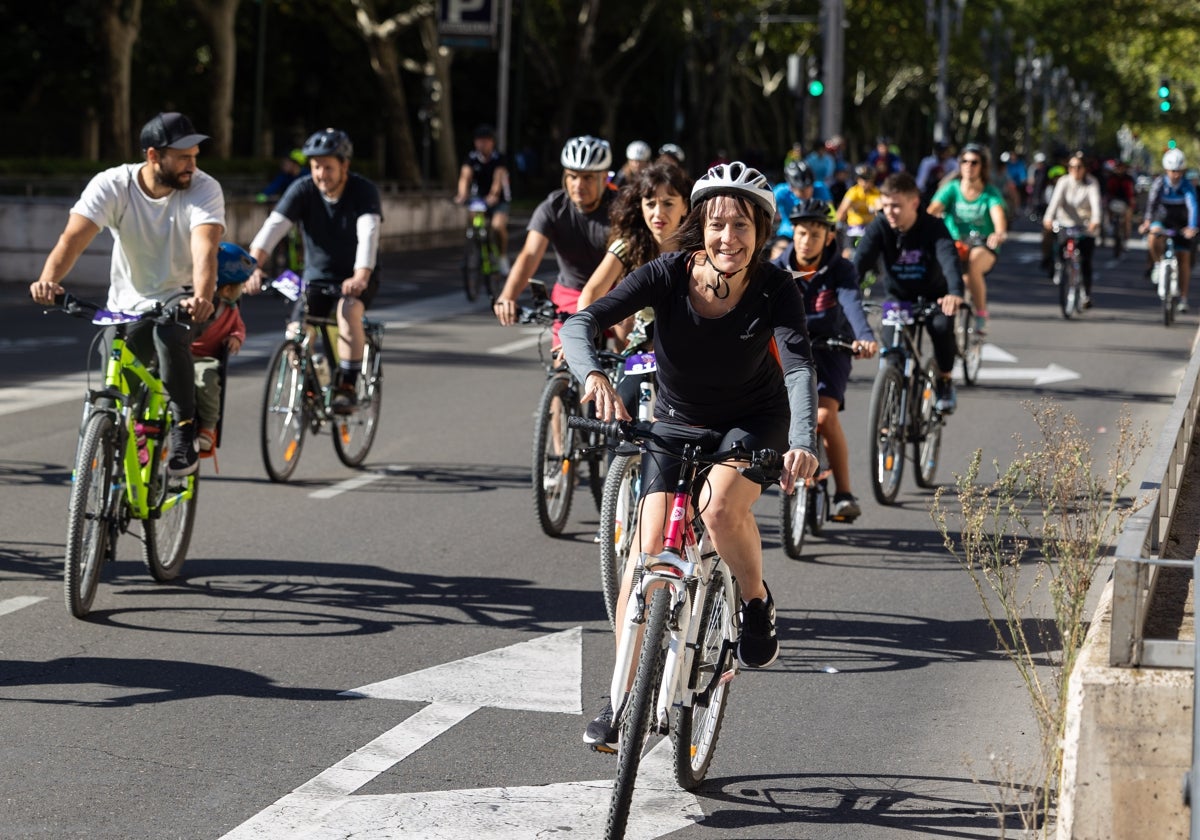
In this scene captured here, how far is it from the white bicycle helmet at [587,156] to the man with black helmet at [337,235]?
1.19m

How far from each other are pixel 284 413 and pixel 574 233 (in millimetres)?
2073

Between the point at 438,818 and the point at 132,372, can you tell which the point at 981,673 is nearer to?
A: the point at 438,818

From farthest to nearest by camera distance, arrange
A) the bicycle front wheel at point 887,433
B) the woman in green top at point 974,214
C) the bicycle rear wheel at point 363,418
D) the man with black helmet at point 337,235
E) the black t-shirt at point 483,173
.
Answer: the black t-shirt at point 483,173
the woman in green top at point 974,214
the bicycle rear wheel at point 363,418
the man with black helmet at point 337,235
the bicycle front wheel at point 887,433

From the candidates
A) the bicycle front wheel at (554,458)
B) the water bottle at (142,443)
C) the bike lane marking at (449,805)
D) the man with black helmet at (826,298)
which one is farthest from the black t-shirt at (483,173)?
the bike lane marking at (449,805)

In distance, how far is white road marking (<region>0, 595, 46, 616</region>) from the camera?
7328 millimetres

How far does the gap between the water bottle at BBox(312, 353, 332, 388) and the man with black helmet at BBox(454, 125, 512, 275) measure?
10.9 meters

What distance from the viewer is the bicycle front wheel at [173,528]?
7839 mm

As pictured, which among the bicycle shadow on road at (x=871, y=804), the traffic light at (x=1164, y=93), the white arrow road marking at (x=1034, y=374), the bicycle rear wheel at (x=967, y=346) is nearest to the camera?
the bicycle shadow on road at (x=871, y=804)

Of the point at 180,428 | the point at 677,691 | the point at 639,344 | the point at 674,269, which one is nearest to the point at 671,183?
the point at 639,344

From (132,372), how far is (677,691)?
3362mm

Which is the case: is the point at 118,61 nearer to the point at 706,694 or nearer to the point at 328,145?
the point at 328,145

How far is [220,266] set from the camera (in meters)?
8.52

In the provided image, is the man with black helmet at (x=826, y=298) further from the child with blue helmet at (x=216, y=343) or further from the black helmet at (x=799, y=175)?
the black helmet at (x=799, y=175)

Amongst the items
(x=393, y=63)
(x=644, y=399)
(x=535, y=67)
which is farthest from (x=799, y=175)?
(x=535, y=67)
